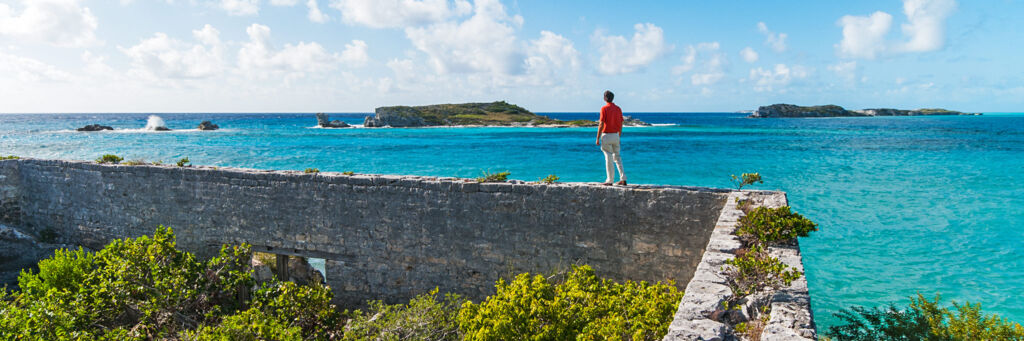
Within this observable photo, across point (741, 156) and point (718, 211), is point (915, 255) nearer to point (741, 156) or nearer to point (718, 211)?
point (718, 211)

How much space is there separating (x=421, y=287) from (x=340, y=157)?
91.5 ft

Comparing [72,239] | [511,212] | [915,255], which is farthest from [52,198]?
[915,255]

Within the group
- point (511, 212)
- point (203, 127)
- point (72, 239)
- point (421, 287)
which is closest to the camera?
point (511, 212)

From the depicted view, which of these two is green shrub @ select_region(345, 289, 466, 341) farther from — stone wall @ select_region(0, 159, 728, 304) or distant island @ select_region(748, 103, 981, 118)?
distant island @ select_region(748, 103, 981, 118)

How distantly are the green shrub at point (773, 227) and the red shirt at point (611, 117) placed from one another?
7.63 ft

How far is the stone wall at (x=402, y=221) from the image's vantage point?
7.13 m

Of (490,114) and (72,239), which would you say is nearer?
(72,239)

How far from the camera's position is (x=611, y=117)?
7.27 m

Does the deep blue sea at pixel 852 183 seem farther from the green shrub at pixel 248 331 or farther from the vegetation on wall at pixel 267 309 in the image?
the green shrub at pixel 248 331

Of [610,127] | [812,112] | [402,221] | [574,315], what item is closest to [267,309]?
[402,221]

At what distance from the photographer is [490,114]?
88.4 m

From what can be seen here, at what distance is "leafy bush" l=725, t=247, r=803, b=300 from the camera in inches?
163

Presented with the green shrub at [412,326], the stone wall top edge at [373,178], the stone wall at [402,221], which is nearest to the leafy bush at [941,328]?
the stone wall top edge at [373,178]

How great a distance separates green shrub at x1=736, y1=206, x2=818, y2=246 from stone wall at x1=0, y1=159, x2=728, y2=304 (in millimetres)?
1225
